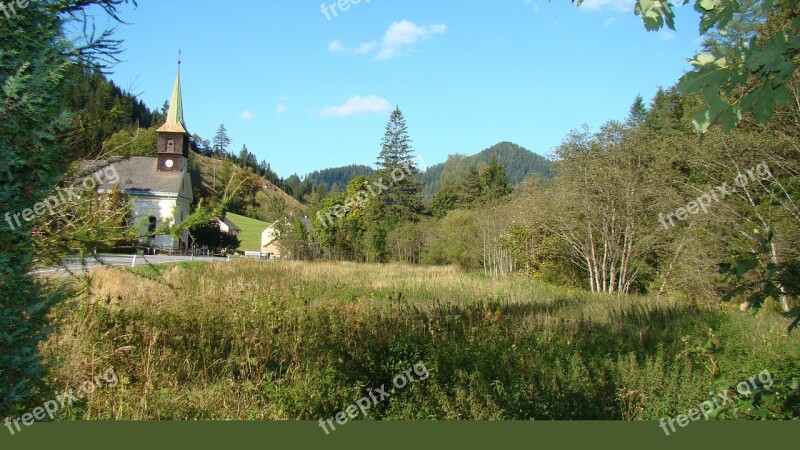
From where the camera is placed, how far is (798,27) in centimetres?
200

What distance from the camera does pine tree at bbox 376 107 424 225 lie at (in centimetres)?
5212

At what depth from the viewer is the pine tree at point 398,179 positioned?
52125 mm

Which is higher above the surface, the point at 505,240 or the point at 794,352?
the point at 505,240

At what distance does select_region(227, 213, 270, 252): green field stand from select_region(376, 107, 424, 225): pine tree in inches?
749

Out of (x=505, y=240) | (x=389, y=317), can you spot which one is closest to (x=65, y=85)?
(x=389, y=317)

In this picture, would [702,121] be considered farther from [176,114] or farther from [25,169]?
[176,114]

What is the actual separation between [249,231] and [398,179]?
31.6 m

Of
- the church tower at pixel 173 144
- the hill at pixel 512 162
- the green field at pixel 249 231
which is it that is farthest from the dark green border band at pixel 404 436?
the hill at pixel 512 162

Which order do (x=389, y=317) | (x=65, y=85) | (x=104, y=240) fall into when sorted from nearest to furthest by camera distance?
(x=65, y=85)
(x=104, y=240)
(x=389, y=317)

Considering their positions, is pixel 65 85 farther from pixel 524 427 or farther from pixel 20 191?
pixel 524 427

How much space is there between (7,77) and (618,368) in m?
5.63

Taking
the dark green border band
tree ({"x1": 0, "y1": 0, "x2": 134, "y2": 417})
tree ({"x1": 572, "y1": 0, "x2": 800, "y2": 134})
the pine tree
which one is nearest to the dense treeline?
tree ({"x1": 572, "y1": 0, "x2": 800, "y2": 134})

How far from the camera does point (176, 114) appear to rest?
142ft

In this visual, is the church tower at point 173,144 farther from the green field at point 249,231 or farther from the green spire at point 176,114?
the green field at point 249,231
